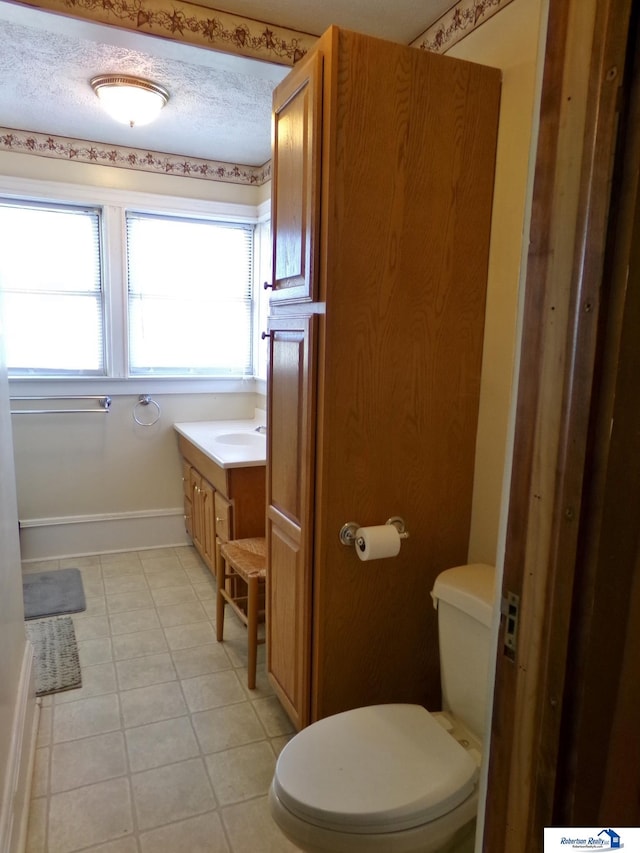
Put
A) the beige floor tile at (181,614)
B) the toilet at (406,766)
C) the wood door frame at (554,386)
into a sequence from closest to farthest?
the wood door frame at (554,386) < the toilet at (406,766) < the beige floor tile at (181,614)

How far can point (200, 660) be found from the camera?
250 cm

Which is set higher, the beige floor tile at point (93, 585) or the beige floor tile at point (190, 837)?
the beige floor tile at point (93, 585)

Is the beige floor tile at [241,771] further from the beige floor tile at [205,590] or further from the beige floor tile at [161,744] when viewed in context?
the beige floor tile at [205,590]

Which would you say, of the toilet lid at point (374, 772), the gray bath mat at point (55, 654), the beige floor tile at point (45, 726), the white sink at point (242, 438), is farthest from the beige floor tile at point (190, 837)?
the white sink at point (242, 438)

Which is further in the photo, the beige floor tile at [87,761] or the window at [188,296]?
the window at [188,296]

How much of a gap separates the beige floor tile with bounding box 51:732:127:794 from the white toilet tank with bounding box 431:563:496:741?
45.9 inches

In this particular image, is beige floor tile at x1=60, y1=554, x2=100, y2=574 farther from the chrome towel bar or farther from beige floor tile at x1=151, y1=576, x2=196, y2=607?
the chrome towel bar

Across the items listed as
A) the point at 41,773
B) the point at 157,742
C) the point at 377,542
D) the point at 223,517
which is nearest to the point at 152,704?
the point at 157,742

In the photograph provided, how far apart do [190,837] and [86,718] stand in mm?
727

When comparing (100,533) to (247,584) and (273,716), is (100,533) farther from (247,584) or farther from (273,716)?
(273,716)

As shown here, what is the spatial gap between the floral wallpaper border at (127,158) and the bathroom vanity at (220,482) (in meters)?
1.62

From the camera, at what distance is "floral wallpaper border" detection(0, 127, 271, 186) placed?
3.15m

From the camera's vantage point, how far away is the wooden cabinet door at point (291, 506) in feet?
5.49

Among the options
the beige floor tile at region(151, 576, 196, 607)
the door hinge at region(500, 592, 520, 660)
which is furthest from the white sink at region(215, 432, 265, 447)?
the door hinge at region(500, 592, 520, 660)
